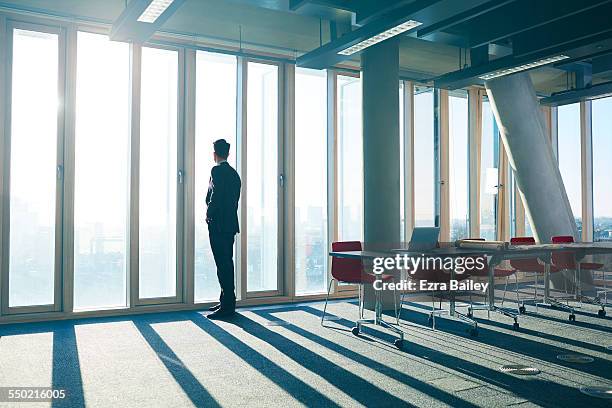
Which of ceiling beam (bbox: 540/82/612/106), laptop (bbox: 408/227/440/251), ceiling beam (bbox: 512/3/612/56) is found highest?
ceiling beam (bbox: 512/3/612/56)

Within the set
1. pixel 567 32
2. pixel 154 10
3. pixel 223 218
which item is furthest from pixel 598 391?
pixel 154 10

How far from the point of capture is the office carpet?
3791 mm

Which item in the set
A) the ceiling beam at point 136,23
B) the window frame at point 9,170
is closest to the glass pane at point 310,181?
the ceiling beam at point 136,23

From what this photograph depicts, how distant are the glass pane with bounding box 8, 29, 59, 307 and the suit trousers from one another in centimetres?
191

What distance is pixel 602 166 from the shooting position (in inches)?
445

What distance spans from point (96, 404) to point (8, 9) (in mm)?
4887

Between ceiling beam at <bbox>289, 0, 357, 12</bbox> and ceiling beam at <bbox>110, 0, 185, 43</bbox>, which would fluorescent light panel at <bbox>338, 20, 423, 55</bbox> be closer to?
ceiling beam at <bbox>289, 0, 357, 12</bbox>

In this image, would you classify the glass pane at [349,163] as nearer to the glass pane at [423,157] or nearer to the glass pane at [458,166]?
the glass pane at [423,157]

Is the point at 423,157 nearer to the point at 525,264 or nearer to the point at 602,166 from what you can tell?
the point at 525,264

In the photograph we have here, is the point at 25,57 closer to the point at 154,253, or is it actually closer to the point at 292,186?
the point at 154,253

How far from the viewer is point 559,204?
9.30 meters

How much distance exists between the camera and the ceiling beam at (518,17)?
21.2ft

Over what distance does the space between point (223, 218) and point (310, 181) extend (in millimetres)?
2237

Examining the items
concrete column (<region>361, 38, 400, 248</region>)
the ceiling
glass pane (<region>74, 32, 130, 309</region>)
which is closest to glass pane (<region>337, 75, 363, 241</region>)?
the ceiling
